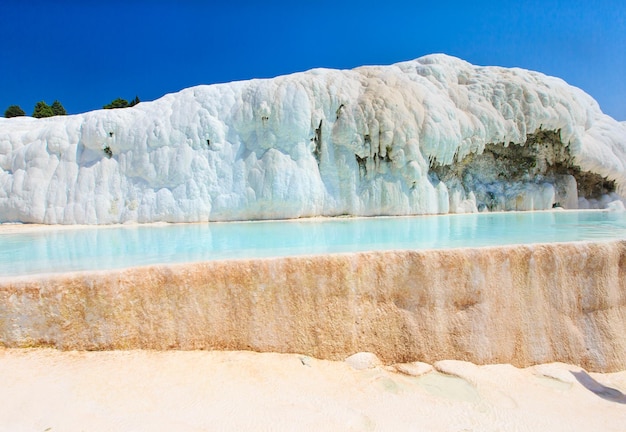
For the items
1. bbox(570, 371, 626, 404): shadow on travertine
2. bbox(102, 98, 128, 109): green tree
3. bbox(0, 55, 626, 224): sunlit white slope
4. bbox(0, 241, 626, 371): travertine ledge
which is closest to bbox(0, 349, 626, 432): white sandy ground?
bbox(570, 371, 626, 404): shadow on travertine

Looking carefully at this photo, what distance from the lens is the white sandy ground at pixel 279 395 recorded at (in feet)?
7.89

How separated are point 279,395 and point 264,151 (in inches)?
369

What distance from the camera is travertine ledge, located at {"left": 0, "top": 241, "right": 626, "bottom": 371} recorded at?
3.19m

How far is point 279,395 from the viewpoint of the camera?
9.11ft

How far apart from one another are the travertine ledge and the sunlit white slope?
25.0 feet

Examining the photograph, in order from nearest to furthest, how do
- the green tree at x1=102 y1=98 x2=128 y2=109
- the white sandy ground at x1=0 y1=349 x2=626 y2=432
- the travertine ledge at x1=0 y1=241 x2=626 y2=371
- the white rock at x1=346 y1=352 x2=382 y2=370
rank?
the white sandy ground at x1=0 y1=349 x2=626 y2=432 < the travertine ledge at x1=0 y1=241 x2=626 y2=371 < the white rock at x1=346 y1=352 x2=382 y2=370 < the green tree at x1=102 y1=98 x2=128 y2=109

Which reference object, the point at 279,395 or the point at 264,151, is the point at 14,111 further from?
the point at 279,395

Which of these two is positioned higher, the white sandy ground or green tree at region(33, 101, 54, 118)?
green tree at region(33, 101, 54, 118)

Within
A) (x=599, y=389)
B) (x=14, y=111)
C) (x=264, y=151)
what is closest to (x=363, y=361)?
(x=599, y=389)

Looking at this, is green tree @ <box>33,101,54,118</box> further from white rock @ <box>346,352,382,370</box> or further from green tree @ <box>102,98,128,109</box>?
white rock @ <box>346,352,382,370</box>

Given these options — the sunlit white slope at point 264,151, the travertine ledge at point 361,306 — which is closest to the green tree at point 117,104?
the sunlit white slope at point 264,151

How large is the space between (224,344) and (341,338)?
109 centimetres

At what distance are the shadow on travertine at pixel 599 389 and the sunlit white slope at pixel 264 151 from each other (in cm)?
801

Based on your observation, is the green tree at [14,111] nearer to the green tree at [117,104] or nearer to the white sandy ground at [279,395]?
the green tree at [117,104]
